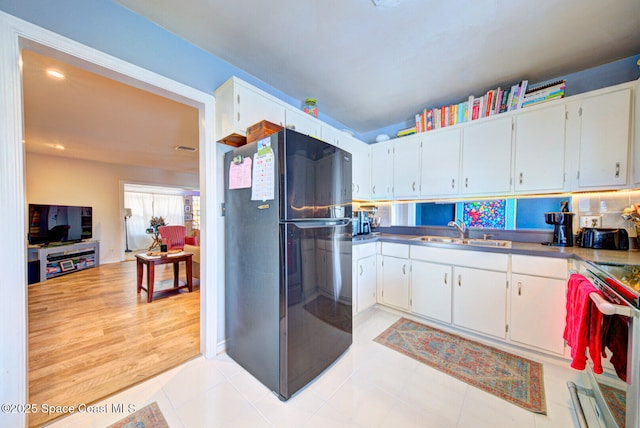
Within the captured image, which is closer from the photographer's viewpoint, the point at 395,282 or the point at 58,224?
the point at 395,282

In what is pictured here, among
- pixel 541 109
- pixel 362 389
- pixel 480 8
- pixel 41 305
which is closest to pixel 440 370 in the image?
pixel 362 389

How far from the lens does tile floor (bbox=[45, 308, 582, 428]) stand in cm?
124

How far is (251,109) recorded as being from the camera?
1.70 m

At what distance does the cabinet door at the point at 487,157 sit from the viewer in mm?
2072

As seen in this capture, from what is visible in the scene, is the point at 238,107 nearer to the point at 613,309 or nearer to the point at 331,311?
the point at 331,311

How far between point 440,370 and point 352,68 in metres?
2.53

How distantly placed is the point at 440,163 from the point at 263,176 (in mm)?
2004

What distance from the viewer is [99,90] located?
2.22 m

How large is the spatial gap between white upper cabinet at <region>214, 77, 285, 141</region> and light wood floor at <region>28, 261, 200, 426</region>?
74.5 inches

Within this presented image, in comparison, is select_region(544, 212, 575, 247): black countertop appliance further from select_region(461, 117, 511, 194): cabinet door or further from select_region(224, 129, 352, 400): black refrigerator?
select_region(224, 129, 352, 400): black refrigerator

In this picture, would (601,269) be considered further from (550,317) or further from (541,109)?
(541,109)

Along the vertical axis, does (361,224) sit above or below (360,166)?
below

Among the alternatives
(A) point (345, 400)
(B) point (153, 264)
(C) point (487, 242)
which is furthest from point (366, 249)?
(B) point (153, 264)

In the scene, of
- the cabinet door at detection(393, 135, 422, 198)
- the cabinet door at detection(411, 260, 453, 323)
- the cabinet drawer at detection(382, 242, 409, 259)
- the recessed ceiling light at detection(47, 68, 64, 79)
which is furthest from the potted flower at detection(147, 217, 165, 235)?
the cabinet door at detection(411, 260, 453, 323)
